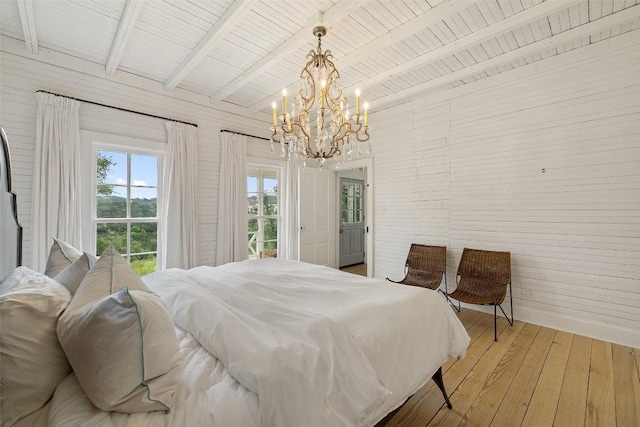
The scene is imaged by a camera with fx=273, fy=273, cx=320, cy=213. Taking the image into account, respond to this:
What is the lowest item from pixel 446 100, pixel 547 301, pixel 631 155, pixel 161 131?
pixel 547 301

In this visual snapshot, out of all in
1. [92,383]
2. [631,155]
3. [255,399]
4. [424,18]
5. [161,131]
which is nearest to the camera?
[92,383]

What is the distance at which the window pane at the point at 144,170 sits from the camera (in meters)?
3.47

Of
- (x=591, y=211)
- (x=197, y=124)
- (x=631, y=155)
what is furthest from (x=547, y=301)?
(x=197, y=124)

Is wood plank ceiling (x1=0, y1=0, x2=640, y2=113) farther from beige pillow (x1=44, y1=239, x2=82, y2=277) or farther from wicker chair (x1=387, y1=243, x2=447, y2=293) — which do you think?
wicker chair (x1=387, y1=243, x2=447, y2=293)

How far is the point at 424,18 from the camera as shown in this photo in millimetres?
2307

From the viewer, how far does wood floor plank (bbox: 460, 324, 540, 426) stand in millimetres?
1746

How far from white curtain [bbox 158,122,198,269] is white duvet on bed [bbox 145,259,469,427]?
1458 mm

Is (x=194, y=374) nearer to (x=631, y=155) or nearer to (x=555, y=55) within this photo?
(x=631, y=155)

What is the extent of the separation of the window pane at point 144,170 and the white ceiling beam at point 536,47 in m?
3.44

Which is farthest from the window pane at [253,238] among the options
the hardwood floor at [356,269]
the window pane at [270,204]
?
the hardwood floor at [356,269]

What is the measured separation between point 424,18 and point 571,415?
3.08 m

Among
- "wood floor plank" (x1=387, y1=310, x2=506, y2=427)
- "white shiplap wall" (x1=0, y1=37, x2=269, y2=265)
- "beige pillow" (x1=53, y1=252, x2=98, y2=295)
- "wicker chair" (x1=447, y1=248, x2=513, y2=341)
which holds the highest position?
"white shiplap wall" (x1=0, y1=37, x2=269, y2=265)

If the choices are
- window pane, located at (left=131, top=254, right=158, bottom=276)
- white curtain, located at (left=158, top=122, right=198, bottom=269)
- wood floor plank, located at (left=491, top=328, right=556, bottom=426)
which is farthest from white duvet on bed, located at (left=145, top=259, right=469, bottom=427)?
window pane, located at (left=131, top=254, right=158, bottom=276)

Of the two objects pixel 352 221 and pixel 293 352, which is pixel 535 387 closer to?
pixel 293 352
